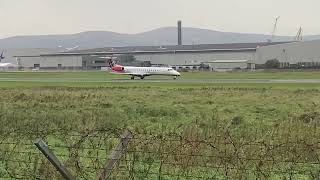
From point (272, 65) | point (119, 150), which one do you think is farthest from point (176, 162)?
point (272, 65)

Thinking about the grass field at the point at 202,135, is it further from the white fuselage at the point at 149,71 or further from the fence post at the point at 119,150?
the white fuselage at the point at 149,71

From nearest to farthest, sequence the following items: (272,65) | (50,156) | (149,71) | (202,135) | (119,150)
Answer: (50,156) < (119,150) < (202,135) < (149,71) < (272,65)

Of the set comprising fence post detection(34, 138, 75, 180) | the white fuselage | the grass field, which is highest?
fence post detection(34, 138, 75, 180)

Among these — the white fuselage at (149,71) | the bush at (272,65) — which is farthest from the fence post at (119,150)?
the bush at (272,65)

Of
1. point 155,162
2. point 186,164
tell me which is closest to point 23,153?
point 155,162

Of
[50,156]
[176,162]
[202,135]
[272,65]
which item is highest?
[50,156]

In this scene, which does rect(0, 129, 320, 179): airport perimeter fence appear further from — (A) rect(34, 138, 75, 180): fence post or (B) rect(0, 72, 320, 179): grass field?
(A) rect(34, 138, 75, 180): fence post

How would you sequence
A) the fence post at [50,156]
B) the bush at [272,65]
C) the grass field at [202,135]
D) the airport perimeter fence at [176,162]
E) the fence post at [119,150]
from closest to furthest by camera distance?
the fence post at [50,156] < the fence post at [119,150] < the airport perimeter fence at [176,162] < the grass field at [202,135] < the bush at [272,65]

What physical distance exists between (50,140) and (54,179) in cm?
786

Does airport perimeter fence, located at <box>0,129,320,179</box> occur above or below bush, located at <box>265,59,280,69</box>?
above

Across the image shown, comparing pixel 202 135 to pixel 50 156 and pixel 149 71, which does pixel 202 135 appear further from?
pixel 149 71

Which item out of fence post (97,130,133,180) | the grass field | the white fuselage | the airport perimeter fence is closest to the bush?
the white fuselage

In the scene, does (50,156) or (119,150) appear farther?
(119,150)

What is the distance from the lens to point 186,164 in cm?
1170
